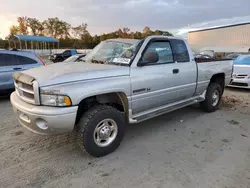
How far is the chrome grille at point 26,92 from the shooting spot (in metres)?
2.86

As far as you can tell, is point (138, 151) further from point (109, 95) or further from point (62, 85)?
point (62, 85)

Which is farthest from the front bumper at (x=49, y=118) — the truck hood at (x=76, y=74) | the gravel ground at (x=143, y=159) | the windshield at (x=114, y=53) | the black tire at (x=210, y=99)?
the black tire at (x=210, y=99)

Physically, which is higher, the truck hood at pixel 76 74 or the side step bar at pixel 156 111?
the truck hood at pixel 76 74

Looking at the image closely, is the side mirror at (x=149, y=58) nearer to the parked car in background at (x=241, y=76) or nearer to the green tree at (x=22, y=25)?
the parked car in background at (x=241, y=76)

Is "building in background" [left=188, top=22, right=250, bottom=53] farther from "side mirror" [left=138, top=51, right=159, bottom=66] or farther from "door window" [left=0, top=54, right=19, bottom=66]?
"side mirror" [left=138, top=51, right=159, bottom=66]

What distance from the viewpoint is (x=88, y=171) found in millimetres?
2881

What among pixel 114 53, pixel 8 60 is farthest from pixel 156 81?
pixel 8 60

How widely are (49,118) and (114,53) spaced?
1.83 metres

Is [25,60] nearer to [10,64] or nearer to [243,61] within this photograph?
[10,64]

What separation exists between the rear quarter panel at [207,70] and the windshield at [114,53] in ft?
6.21

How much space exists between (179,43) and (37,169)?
12.0ft

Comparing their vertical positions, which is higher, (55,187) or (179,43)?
(179,43)

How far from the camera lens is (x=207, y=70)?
501cm

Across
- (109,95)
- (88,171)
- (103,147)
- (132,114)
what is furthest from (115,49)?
A: (88,171)
